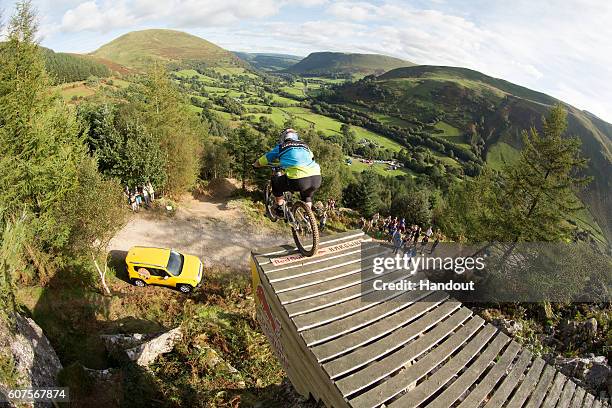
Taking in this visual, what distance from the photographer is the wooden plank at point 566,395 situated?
6.57 m

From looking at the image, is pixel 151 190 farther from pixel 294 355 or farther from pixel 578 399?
pixel 578 399

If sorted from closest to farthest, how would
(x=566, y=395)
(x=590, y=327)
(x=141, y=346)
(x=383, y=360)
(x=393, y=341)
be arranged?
(x=383, y=360)
(x=393, y=341)
(x=566, y=395)
(x=141, y=346)
(x=590, y=327)

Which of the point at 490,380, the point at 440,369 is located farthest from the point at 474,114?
the point at 440,369

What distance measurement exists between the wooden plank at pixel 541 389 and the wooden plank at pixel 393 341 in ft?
5.89

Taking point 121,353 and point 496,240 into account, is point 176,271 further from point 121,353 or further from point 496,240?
point 496,240

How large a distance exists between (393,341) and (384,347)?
0.29 meters

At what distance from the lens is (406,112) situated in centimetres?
16488

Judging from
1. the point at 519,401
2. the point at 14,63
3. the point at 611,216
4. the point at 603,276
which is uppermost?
the point at 14,63

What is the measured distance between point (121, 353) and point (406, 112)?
174 metres

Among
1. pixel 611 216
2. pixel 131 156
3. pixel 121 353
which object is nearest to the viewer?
pixel 121 353

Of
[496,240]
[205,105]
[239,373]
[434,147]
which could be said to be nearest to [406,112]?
[434,147]

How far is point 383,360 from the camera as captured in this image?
574cm

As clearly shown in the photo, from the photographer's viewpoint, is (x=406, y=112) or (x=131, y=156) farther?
(x=406, y=112)

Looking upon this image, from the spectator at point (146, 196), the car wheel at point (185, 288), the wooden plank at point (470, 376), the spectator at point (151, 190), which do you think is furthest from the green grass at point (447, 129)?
the wooden plank at point (470, 376)
